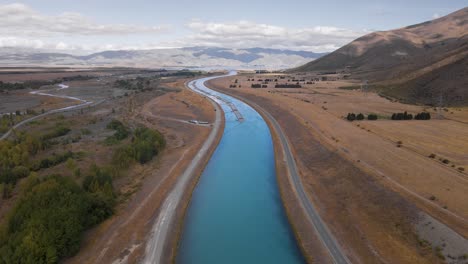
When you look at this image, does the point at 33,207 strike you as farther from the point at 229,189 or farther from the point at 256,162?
the point at 256,162

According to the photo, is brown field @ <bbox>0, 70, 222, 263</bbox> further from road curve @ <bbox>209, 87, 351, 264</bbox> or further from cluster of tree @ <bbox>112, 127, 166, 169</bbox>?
road curve @ <bbox>209, 87, 351, 264</bbox>

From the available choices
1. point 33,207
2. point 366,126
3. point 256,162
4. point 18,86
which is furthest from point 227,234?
point 18,86

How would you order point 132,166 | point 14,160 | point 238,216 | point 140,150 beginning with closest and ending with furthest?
1. point 238,216
2. point 14,160
3. point 132,166
4. point 140,150

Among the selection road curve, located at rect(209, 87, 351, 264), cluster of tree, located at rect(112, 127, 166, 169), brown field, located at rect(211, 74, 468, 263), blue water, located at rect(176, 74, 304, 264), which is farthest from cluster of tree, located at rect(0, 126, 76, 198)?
brown field, located at rect(211, 74, 468, 263)

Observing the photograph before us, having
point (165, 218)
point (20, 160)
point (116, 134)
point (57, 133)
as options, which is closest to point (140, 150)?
point (116, 134)

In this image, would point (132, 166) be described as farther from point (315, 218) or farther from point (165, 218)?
point (315, 218)

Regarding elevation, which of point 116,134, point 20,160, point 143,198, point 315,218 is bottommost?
point 143,198
